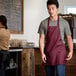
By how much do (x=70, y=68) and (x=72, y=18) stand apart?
101cm

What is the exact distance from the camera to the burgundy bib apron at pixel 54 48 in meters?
2.67

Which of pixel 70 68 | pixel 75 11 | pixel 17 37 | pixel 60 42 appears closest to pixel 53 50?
pixel 60 42

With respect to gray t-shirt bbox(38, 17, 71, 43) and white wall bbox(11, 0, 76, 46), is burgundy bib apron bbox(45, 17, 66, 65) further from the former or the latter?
white wall bbox(11, 0, 76, 46)

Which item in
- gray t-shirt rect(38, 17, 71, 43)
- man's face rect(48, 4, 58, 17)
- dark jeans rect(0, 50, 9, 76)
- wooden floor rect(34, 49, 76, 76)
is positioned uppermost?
man's face rect(48, 4, 58, 17)

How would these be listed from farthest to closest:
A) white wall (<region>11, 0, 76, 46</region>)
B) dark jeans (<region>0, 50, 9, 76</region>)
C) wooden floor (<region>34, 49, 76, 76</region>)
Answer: white wall (<region>11, 0, 76, 46</region>), wooden floor (<region>34, 49, 76, 76</region>), dark jeans (<region>0, 50, 9, 76</region>)

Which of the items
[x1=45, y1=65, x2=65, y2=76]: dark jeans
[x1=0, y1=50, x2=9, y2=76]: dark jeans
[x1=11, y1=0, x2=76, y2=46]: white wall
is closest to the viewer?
[x1=45, y1=65, x2=65, y2=76]: dark jeans

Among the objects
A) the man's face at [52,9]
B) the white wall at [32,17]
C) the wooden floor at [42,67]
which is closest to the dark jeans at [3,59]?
the wooden floor at [42,67]

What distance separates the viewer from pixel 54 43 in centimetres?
268

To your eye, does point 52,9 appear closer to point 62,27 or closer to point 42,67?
point 62,27

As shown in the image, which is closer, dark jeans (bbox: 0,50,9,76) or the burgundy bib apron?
the burgundy bib apron

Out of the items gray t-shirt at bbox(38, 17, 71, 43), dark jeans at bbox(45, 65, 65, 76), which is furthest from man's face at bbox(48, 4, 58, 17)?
dark jeans at bbox(45, 65, 65, 76)

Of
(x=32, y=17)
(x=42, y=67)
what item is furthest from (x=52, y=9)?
(x=32, y=17)

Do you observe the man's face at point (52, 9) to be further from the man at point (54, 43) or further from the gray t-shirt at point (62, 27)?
the gray t-shirt at point (62, 27)

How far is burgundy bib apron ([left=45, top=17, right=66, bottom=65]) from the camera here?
2.67 m
